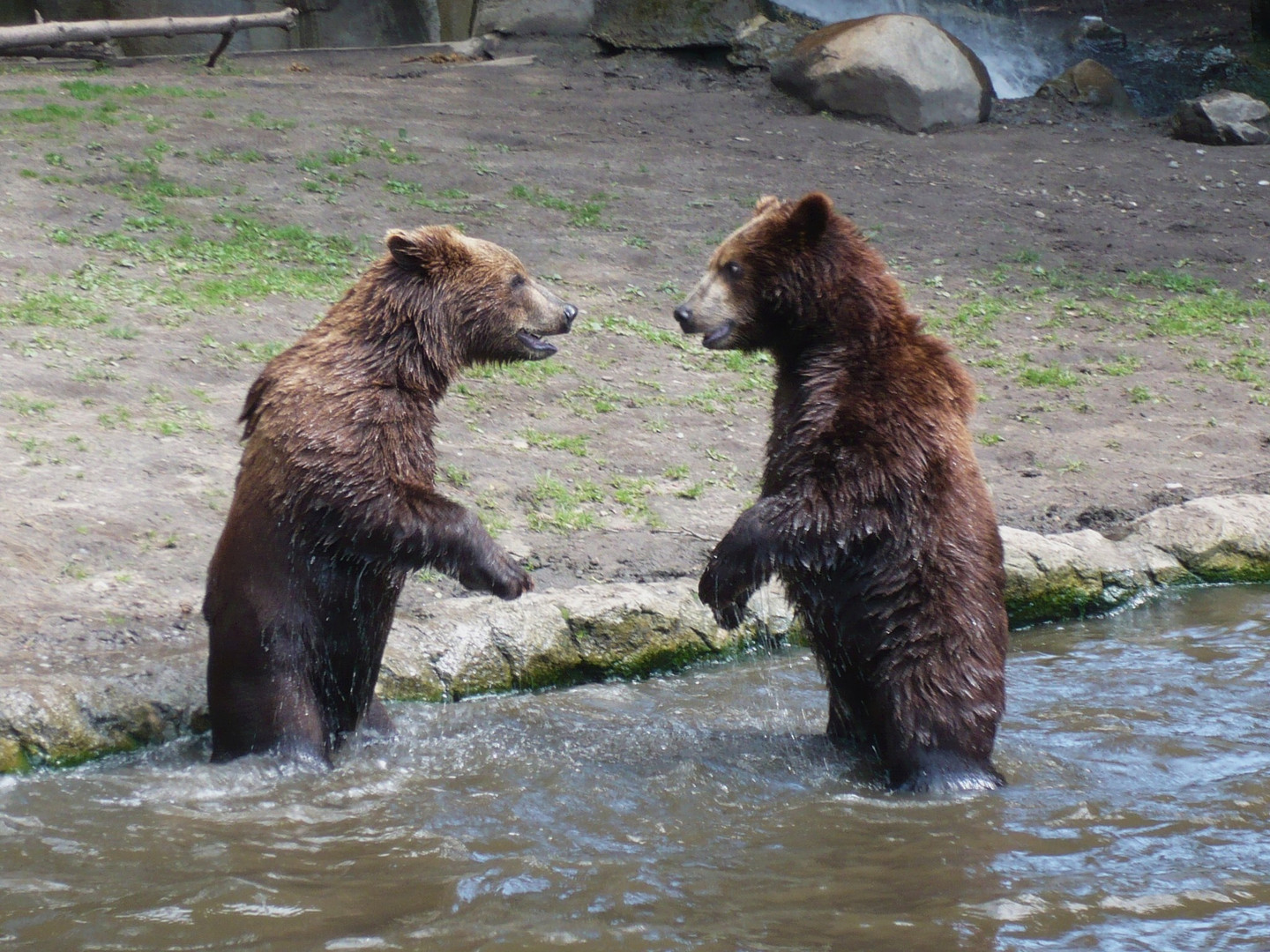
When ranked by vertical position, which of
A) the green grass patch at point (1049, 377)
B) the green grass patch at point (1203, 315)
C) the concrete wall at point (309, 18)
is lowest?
the green grass patch at point (1049, 377)

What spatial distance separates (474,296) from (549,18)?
13.8m

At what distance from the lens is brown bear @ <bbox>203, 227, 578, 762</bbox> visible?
4.76 metres

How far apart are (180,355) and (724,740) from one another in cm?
477

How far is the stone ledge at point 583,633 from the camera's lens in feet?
15.9

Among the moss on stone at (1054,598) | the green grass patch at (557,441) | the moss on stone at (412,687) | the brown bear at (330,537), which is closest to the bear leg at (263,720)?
the brown bear at (330,537)

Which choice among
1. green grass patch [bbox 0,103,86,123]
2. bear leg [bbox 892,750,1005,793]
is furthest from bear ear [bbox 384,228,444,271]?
green grass patch [bbox 0,103,86,123]

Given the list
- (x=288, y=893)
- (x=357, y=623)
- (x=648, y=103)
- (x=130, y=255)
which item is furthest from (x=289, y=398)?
(x=648, y=103)

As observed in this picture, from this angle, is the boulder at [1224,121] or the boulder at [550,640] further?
the boulder at [1224,121]

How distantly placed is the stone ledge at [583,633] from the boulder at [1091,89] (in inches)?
414

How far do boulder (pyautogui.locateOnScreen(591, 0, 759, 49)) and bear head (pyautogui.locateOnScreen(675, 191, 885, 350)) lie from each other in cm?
1245

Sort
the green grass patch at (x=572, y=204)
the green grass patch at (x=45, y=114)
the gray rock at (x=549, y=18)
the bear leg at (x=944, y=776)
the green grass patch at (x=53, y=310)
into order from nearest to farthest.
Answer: the bear leg at (x=944, y=776) → the green grass patch at (x=53, y=310) → the green grass patch at (x=572, y=204) → the green grass patch at (x=45, y=114) → the gray rock at (x=549, y=18)

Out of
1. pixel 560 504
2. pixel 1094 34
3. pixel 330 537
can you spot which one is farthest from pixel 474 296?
pixel 1094 34

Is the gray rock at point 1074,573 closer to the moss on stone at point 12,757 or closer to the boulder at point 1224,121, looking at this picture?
the moss on stone at point 12,757

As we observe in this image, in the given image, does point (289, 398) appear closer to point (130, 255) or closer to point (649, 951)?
point (649, 951)
